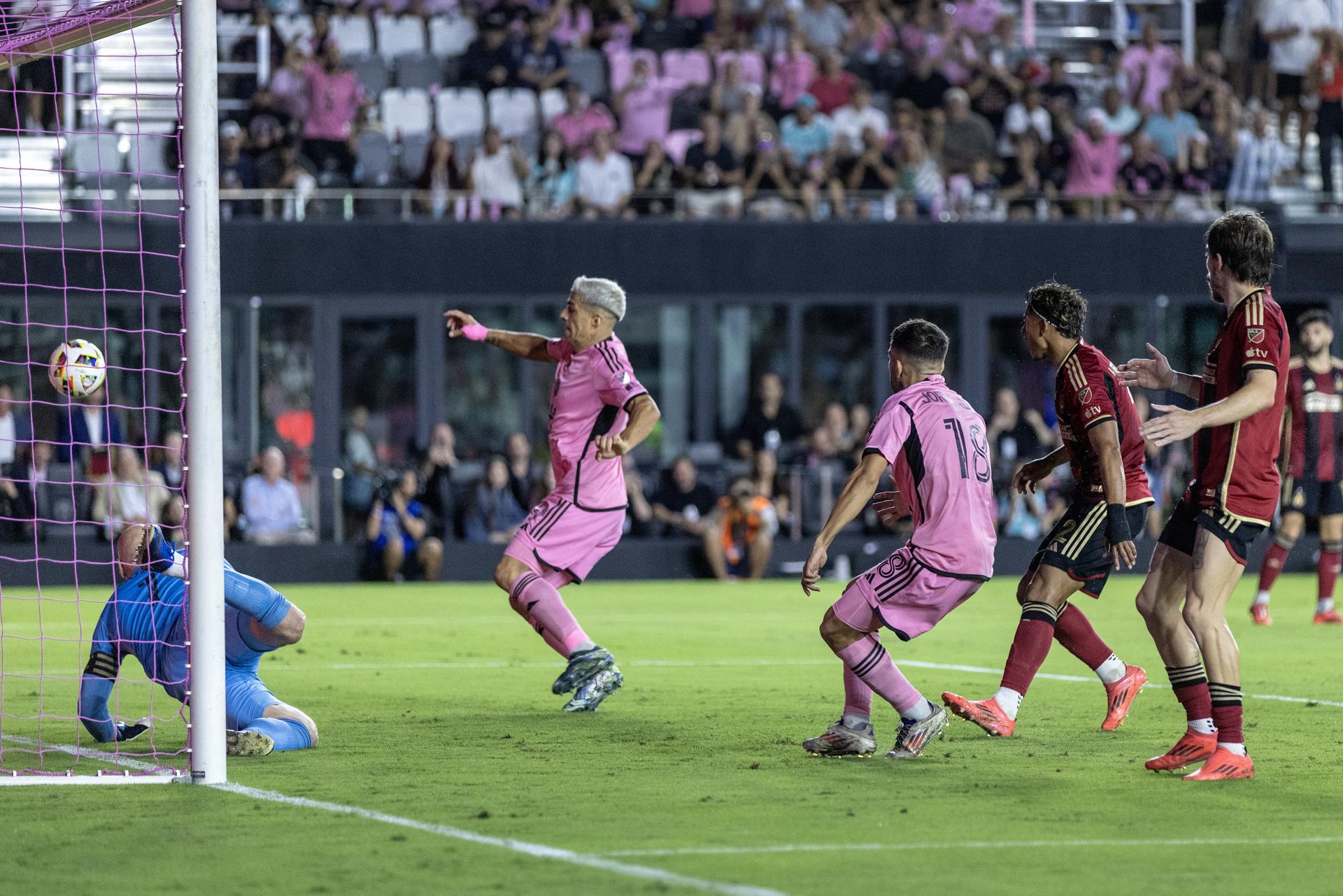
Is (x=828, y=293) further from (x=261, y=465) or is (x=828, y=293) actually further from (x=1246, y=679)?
(x=1246, y=679)

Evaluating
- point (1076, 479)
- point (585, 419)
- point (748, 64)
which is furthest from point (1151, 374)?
point (748, 64)

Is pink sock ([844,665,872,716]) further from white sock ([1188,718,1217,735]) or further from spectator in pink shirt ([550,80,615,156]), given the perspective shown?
spectator in pink shirt ([550,80,615,156])

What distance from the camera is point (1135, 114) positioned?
25.2m

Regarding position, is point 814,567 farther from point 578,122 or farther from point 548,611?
point 578,122

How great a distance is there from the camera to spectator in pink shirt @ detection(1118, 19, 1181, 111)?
25.7 metres

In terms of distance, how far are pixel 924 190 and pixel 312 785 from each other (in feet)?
57.7

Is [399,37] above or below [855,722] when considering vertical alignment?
above

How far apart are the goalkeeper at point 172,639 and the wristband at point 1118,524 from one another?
3.24 meters

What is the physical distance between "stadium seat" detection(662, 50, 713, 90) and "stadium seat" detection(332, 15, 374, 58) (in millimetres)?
3786

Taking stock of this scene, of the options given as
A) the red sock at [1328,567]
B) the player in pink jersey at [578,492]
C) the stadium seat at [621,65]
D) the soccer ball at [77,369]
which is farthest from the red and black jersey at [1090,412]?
the stadium seat at [621,65]

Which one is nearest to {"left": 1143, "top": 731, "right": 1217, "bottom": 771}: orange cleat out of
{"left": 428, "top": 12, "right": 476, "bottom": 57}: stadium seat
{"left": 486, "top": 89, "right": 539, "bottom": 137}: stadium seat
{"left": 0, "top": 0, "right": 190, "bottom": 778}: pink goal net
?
{"left": 0, "top": 0, "right": 190, "bottom": 778}: pink goal net

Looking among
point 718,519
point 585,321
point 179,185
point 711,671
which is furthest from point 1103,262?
point 179,185

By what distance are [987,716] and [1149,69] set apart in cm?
1956

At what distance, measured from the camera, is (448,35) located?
24703mm
